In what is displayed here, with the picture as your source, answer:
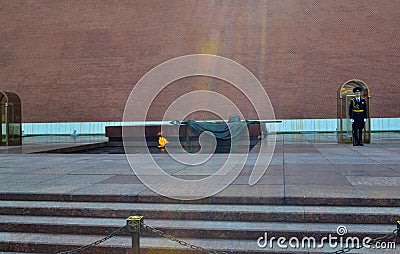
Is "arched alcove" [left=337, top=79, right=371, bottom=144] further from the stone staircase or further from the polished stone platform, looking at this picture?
the stone staircase

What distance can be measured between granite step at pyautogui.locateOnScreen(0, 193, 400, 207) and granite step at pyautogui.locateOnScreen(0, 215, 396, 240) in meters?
0.29

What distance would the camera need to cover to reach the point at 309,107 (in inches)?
580

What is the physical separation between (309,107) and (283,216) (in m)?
11.9

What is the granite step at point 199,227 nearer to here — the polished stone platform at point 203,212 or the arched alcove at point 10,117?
the polished stone platform at point 203,212

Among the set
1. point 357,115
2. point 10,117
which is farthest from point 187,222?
point 10,117

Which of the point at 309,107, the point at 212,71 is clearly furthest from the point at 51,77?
the point at 309,107

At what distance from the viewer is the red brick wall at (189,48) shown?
14.6 m

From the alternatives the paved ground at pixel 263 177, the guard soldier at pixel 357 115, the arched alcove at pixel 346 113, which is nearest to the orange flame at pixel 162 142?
the paved ground at pixel 263 177

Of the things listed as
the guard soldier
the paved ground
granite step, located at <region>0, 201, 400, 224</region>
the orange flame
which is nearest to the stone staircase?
granite step, located at <region>0, 201, 400, 224</region>

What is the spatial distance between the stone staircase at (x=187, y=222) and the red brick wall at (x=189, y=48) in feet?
38.0

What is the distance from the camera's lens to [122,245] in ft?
10.3

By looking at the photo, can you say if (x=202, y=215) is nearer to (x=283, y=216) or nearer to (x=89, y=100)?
(x=283, y=216)

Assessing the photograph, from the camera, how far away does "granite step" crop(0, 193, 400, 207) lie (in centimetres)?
351

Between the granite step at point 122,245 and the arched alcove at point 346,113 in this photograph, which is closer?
the granite step at point 122,245
